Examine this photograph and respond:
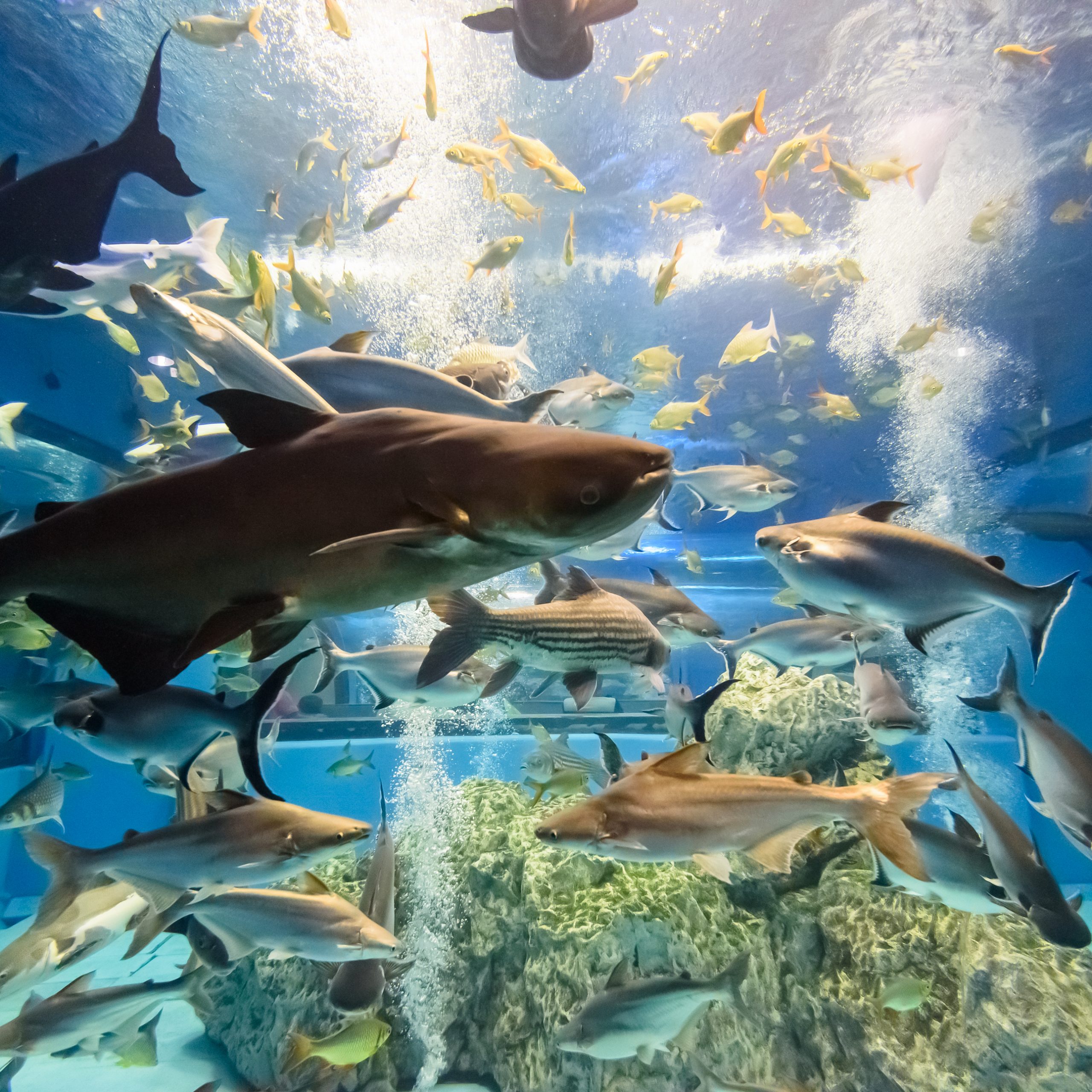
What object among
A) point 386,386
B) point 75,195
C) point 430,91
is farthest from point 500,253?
point 386,386

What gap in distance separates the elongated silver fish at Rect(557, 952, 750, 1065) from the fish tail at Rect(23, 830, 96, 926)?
8.03ft

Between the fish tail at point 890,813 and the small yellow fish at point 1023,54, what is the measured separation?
8682 millimetres

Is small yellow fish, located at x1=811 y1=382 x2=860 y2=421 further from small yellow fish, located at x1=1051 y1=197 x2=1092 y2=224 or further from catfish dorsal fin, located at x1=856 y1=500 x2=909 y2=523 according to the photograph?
catfish dorsal fin, located at x1=856 y1=500 x2=909 y2=523

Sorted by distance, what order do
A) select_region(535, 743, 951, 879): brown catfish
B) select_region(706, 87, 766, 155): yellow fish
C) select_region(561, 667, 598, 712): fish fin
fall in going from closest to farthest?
select_region(535, 743, 951, 879): brown catfish
select_region(561, 667, 598, 712): fish fin
select_region(706, 87, 766, 155): yellow fish

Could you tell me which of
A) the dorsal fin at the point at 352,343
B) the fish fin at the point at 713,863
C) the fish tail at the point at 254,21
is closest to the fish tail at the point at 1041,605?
the fish fin at the point at 713,863

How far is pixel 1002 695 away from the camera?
9.62 feet

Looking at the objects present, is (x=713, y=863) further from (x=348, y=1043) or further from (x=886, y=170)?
(x=886, y=170)

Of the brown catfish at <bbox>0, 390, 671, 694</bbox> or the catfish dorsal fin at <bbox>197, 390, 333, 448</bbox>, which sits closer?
the brown catfish at <bbox>0, 390, 671, 694</bbox>

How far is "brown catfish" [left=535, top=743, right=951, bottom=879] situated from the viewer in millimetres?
2441

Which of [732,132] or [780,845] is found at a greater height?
[732,132]

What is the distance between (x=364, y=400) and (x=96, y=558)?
1.31 m

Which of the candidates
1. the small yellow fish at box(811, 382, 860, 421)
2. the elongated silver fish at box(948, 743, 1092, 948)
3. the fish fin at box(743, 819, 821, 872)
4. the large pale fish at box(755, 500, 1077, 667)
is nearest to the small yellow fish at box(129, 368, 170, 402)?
the large pale fish at box(755, 500, 1077, 667)

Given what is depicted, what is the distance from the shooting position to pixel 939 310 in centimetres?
1075

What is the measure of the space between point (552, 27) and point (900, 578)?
13.5ft
